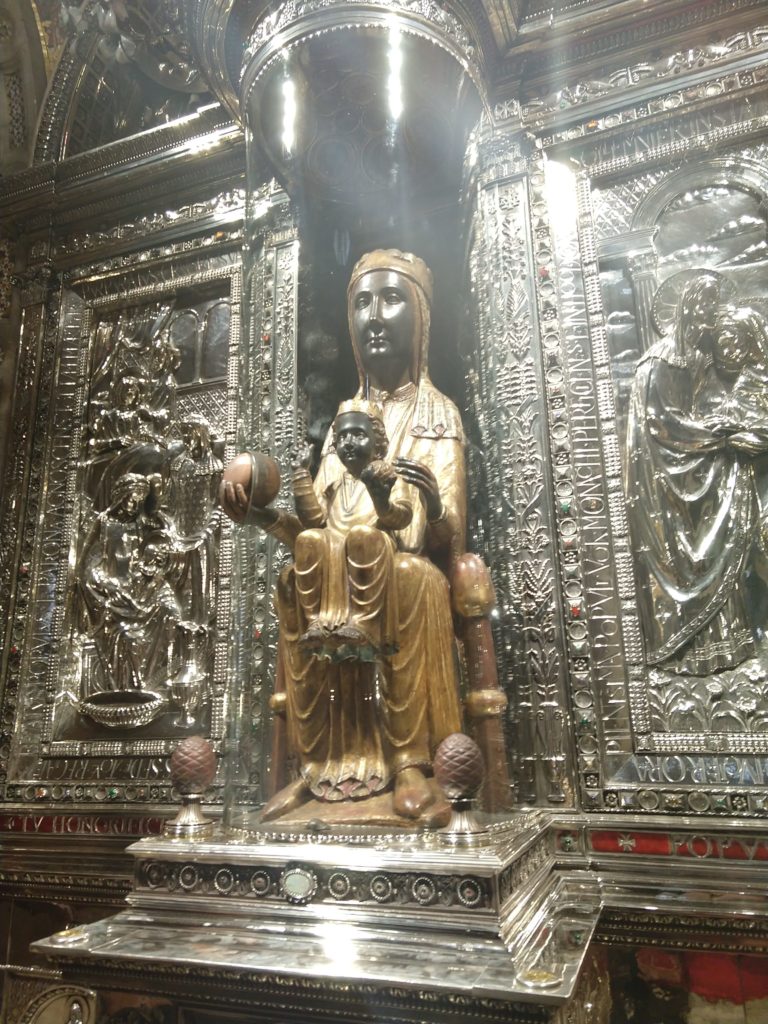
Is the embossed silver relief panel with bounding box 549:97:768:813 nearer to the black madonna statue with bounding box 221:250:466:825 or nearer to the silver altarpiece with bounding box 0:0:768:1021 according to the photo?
the silver altarpiece with bounding box 0:0:768:1021

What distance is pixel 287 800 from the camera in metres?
2.82

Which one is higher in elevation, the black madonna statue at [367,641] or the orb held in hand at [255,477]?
the orb held in hand at [255,477]

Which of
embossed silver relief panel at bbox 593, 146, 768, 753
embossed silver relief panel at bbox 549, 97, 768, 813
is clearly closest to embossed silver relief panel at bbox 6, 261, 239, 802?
embossed silver relief panel at bbox 549, 97, 768, 813

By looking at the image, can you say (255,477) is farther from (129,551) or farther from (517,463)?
(129,551)

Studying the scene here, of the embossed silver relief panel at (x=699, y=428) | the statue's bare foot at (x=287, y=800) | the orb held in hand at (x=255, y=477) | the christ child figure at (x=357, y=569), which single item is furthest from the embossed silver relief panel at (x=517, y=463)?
the orb held in hand at (x=255, y=477)

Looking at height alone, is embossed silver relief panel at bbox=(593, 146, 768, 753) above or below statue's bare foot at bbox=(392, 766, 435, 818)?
above

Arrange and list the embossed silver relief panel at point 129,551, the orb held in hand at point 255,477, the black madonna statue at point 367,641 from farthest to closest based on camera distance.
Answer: the embossed silver relief panel at point 129,551 → the orb held in hand at point 255,477 → the black madonna statue at point 367,641

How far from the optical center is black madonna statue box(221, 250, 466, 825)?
9.12 ft

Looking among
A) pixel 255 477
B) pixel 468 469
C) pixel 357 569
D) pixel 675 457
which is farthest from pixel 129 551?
pixel 675 457

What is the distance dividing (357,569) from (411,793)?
78cm

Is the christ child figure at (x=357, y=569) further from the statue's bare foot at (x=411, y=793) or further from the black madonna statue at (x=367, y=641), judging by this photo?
the statue's bare foot at (x=411, y=793)

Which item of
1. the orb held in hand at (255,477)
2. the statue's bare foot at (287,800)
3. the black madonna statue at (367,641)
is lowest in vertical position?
the statue's bare foot at (287,800)

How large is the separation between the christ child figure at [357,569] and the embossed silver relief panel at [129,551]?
58.4 inches

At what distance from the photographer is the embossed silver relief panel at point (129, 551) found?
4.26 metres
